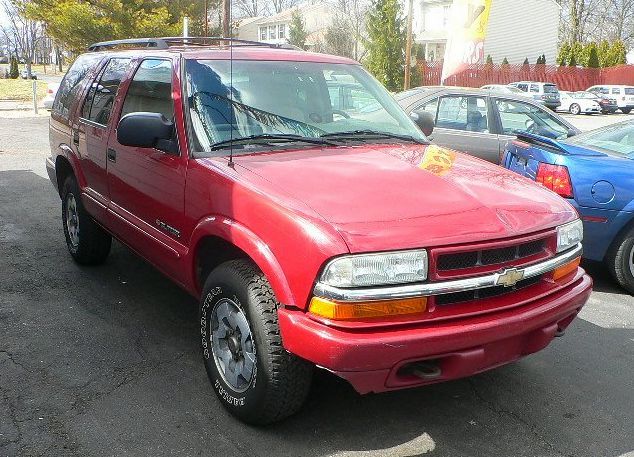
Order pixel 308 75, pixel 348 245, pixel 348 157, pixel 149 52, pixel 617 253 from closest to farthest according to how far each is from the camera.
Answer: pixel 348 245, pixel 348 157, pixel 308 75, pixel 149 52, pixel 617 253

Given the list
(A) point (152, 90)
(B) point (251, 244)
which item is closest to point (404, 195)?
(B) point (251, 244)

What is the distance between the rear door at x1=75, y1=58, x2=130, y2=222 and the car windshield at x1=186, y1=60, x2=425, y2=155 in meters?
1.09

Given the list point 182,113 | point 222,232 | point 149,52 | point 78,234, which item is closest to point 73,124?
point 78,234

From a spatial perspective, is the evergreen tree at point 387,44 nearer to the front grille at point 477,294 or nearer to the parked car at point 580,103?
the parked car at point 580,103

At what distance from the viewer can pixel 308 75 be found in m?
4.26

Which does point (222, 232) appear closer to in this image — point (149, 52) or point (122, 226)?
point (122, 226)

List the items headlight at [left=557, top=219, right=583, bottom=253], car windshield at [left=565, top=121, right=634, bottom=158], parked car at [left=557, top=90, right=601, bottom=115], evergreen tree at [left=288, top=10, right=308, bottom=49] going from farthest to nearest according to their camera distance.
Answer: evergreen tree at [left=288, top=10, right=308, bottom=49], parked car at [left=557, top=90, right=601, bottom=115], car windshield at [left=565, top=121, right=634, bottom=158], headlight at [left=557, top=219, right=583, bottom=253]

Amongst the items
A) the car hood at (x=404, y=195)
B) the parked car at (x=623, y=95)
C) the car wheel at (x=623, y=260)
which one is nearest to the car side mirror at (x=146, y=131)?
the car hood at (x=404, y=195)

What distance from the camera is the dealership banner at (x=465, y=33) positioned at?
18.4 m

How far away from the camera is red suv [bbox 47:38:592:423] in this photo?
2701 millimetres

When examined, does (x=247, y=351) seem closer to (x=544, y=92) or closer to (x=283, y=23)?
(x=544, y=92)

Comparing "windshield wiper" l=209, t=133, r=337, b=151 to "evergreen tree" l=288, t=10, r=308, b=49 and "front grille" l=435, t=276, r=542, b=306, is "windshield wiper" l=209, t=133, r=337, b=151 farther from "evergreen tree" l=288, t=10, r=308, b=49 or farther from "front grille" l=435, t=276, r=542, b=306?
"evergreen tree" l=288, t=10, r=308, b=49

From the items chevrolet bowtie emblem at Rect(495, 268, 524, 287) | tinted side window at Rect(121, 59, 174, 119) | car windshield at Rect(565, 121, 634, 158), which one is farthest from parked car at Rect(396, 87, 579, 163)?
chevrolet bowtie emblem at Rect(495, 268, 524, 287)

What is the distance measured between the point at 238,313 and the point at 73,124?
304 centimetres
